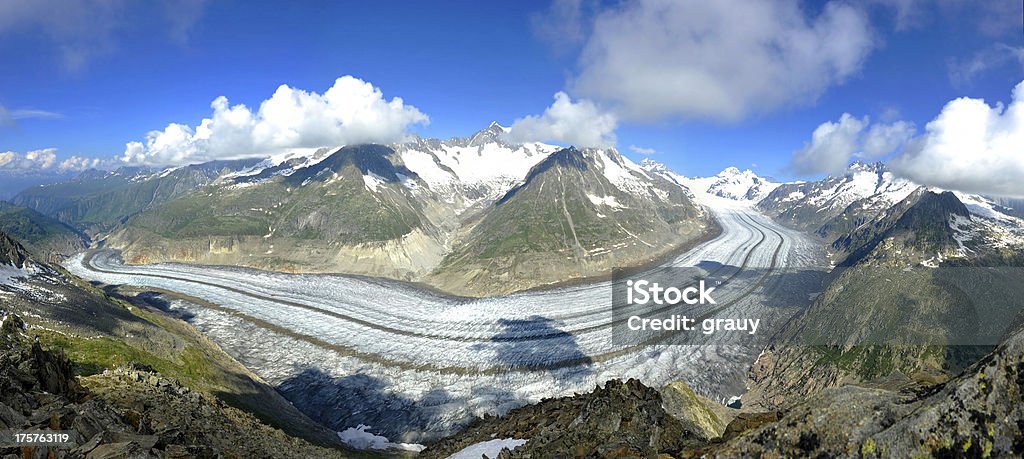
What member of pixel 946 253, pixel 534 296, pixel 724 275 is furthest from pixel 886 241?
pixel 534 296

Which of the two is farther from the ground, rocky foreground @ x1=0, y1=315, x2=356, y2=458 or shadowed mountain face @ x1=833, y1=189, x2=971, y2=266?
shadowed mountain face @ x1=833, y1=189, x2=971, y2=266

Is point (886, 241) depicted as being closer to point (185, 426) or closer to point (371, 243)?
point (185, 426)

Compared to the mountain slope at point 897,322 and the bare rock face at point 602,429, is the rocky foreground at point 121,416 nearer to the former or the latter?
the bare rock face at point 602,429

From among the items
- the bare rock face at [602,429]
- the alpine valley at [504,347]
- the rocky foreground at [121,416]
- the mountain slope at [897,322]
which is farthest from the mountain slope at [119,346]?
the mountain slope at [897,322]

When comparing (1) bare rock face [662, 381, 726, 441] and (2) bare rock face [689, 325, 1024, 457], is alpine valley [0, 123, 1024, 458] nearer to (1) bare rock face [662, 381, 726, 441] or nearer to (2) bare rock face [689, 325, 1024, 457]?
(2) bare rock face [689, 325, 1024, 457]

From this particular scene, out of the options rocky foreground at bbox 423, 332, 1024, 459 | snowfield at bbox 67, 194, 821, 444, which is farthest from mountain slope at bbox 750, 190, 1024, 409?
rocky foreground at bbox 423, 332, 1024, 459
